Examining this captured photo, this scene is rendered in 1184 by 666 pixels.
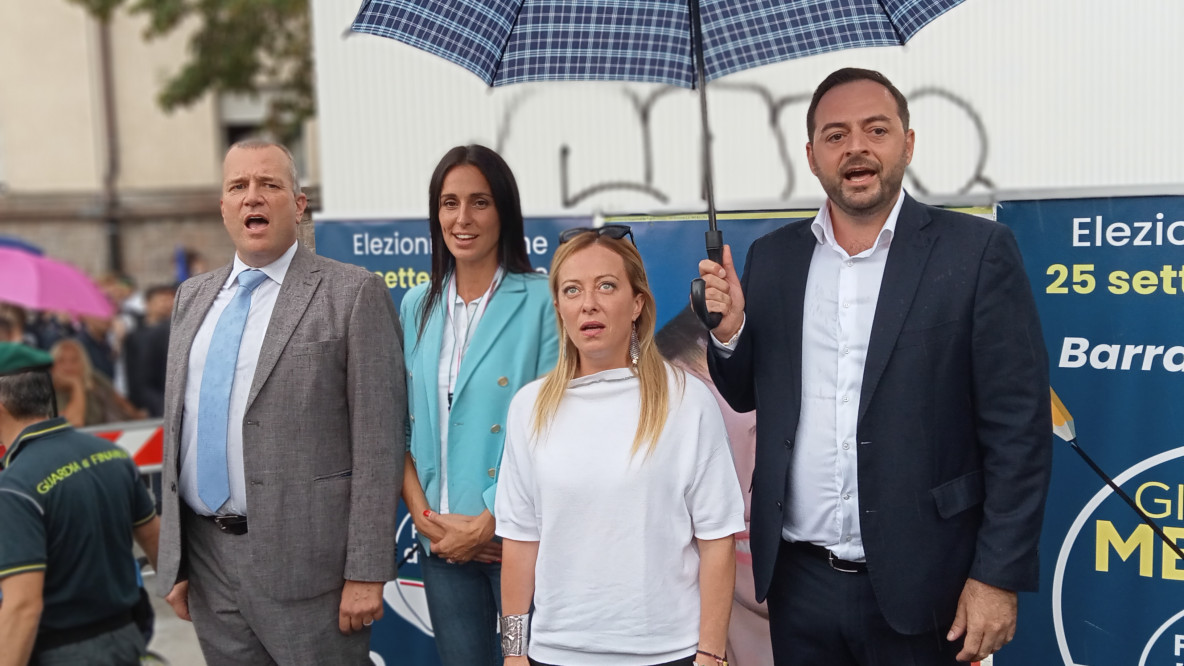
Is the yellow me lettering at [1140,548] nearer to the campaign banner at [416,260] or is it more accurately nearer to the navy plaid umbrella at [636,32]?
the campaign banner at [416,260]

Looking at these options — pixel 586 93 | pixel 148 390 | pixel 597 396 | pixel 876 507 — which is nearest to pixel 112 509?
pixel 597 396

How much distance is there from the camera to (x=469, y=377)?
10.0 ft

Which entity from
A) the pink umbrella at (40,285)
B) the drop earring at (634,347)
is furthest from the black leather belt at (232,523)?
the pink umbrella at (40,285)

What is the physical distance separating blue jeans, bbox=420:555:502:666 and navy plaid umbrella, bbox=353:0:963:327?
47.9 inches

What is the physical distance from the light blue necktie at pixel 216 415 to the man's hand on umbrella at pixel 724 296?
132 cm

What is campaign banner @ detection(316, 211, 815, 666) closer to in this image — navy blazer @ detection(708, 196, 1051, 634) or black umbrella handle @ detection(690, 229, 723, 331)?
black umbrella handle @ detection(690, 229, 723, 331)

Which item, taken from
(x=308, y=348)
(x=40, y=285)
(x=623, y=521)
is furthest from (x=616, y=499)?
(x=40, y=285)

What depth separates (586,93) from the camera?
340 inches

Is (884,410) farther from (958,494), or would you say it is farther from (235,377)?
(235,377)

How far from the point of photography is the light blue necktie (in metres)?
2.96

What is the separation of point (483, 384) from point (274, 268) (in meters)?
0.68

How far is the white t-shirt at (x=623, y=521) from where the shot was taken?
2514mm

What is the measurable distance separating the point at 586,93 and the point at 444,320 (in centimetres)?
579

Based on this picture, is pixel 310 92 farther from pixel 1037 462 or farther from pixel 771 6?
pixel 1037 462
